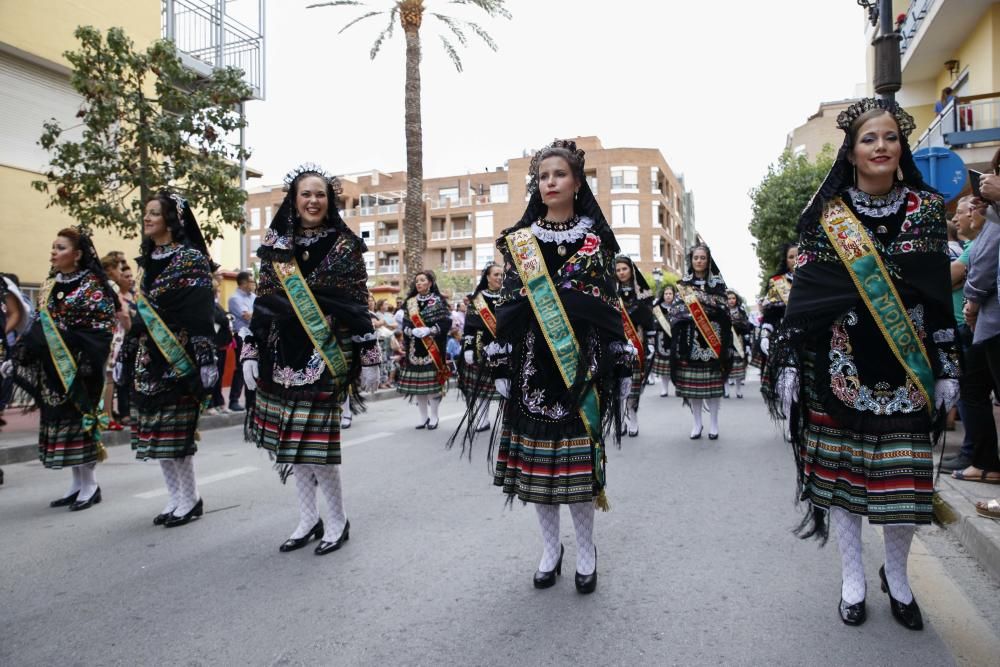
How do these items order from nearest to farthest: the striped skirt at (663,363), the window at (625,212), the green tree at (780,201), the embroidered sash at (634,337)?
the embroidered sash at (634,337) < the striped skirt at (663,363) < the green tree at (780,201) < the window at (625,212)

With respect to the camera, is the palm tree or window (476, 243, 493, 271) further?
window (476, 243, 493, 271)

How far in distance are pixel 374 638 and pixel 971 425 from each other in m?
4.90

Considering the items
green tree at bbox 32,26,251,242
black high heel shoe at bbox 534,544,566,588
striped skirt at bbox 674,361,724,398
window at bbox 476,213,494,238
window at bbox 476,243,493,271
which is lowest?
black high heel shoe at bbox 534,544,566,588

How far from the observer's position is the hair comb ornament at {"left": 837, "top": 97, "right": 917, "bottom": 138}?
10.6 ft

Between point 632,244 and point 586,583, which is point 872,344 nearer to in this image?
point 586,583

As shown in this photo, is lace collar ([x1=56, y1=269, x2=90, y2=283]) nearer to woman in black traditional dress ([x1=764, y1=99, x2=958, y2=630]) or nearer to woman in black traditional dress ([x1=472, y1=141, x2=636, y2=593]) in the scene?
woman in black traditional dress ([x1=472, y1=141, x2=636, y2=593])

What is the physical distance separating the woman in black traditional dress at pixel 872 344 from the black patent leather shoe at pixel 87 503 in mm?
4858

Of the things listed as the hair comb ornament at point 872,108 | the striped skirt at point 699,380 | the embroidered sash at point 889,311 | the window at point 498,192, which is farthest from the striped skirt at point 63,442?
the window at point 498,192

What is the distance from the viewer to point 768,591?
360 centimetres

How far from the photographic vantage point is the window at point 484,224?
59.6 metres

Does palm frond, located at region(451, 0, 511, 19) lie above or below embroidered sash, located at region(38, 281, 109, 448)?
above

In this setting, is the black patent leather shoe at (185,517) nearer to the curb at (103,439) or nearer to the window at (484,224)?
the curb at (103,439)

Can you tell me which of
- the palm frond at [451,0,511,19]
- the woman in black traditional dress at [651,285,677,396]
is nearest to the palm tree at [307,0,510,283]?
the palm frond at [451,0,511,19]

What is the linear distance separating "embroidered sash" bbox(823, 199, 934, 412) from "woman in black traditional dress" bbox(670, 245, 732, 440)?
16.7ft
